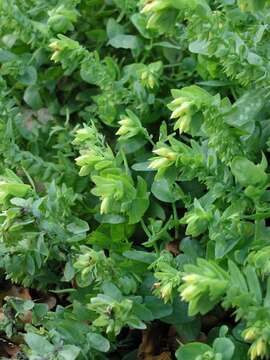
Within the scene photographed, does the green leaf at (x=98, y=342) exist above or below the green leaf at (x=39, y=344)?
below

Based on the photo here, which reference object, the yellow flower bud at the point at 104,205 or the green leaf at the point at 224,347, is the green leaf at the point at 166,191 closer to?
the yellow flower bud at the point at 104,205

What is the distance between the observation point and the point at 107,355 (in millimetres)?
1803

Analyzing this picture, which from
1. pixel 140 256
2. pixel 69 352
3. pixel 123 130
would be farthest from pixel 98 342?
pixel 123 130

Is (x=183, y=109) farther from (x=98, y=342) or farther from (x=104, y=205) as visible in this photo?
(x=98, y=342)

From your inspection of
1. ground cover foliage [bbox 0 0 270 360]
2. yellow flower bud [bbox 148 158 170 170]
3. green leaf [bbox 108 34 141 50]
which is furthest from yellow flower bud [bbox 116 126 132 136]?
green leaf [bbox 108 34 141 50]

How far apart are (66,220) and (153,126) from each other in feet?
1.55

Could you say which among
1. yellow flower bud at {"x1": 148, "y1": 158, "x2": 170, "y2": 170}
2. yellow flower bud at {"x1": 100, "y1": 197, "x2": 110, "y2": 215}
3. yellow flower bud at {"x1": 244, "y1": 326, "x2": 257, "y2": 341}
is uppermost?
yellow flower bud at {"x1": 148, "y1": 158, "x2": 170, "y2": 170}

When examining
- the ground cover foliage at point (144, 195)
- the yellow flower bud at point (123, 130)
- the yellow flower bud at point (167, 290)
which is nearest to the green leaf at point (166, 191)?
the ground cover foliage at point (144, 195)

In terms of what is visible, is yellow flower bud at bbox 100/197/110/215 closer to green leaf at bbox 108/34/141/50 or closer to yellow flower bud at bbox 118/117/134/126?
yellow flower bud at bbox 118/117/134/126

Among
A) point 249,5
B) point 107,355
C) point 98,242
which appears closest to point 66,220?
point 98,242

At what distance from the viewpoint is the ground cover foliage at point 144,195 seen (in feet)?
4.91

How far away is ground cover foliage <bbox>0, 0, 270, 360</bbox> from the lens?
4.91 feet

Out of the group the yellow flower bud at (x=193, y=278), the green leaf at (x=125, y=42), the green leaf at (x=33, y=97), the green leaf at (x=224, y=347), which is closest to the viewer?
the yellow flower bud at (x=193, y=278)

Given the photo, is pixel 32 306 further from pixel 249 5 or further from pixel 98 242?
pixel 249 5
